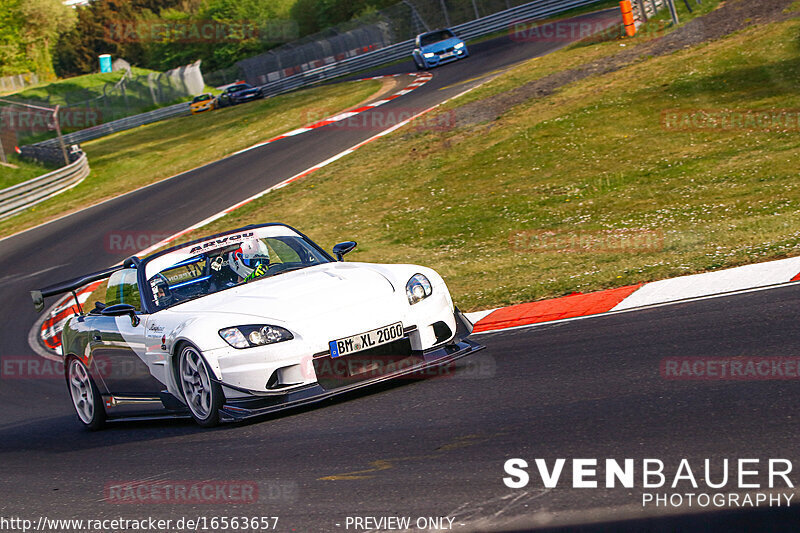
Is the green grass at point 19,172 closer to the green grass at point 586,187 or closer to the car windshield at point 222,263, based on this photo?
the green grass at point 586,187

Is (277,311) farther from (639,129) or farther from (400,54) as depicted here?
(400,54)

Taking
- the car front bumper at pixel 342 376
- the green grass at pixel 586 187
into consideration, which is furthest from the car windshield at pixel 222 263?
the green grass at pixel 586 187

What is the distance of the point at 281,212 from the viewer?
1755cm

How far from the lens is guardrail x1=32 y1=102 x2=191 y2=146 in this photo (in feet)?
159

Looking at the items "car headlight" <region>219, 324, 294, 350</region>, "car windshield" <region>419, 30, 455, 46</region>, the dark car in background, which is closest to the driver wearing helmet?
"car headlight" <region>219, 324, 294, 350</region>

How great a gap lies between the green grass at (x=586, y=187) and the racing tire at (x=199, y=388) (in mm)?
3942

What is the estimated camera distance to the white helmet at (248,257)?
7176 millimetres

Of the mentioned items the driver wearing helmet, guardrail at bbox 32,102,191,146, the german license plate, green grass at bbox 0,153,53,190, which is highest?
guardrail at bbox 32,102,191,146

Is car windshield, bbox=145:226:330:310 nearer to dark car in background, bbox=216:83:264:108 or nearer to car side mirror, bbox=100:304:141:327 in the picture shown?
car side mirror, bbox=100:304:141:327

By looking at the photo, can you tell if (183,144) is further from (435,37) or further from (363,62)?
(363,62)

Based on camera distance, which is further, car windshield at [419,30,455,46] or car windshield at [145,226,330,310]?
car windshield at [419,30,455,46]

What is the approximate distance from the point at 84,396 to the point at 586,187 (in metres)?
8.68

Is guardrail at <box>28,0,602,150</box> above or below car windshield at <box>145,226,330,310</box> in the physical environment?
above

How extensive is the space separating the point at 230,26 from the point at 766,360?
262 ft
